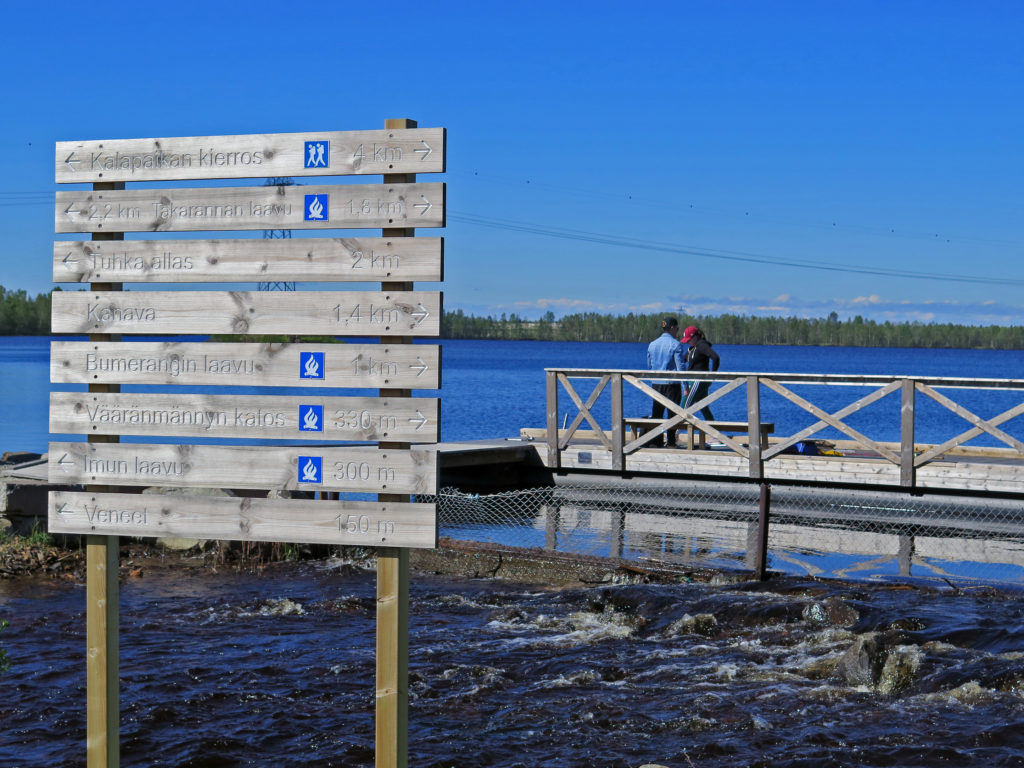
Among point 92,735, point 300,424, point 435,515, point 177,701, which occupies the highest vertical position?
point 300,424

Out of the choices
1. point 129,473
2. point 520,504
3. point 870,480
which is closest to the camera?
point 129,473

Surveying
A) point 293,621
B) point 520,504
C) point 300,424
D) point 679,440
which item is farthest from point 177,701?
point 679,440

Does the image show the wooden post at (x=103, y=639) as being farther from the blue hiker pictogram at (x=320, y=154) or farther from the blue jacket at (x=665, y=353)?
the blue jacket at (x=665, y=353)

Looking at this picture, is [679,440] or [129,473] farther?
[679,440]

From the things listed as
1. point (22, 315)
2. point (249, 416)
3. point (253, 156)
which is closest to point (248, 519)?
point (249, 416)

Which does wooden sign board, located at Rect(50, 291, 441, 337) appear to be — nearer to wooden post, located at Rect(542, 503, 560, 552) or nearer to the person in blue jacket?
wooden post, located at Rect(542, 503, 560, 552)

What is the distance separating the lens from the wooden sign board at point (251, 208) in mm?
4215

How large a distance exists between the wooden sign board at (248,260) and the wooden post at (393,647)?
81 mm

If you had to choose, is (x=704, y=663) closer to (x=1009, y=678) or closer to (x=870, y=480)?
(x=1009, y=678)

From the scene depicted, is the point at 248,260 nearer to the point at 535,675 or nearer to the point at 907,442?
the point at 535,675

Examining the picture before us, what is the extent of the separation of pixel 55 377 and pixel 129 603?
16.9ft

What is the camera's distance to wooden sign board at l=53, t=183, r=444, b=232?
13.8 feet

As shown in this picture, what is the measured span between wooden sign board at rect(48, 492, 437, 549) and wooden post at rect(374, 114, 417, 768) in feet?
0.34

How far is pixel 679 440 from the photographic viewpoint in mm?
17969
